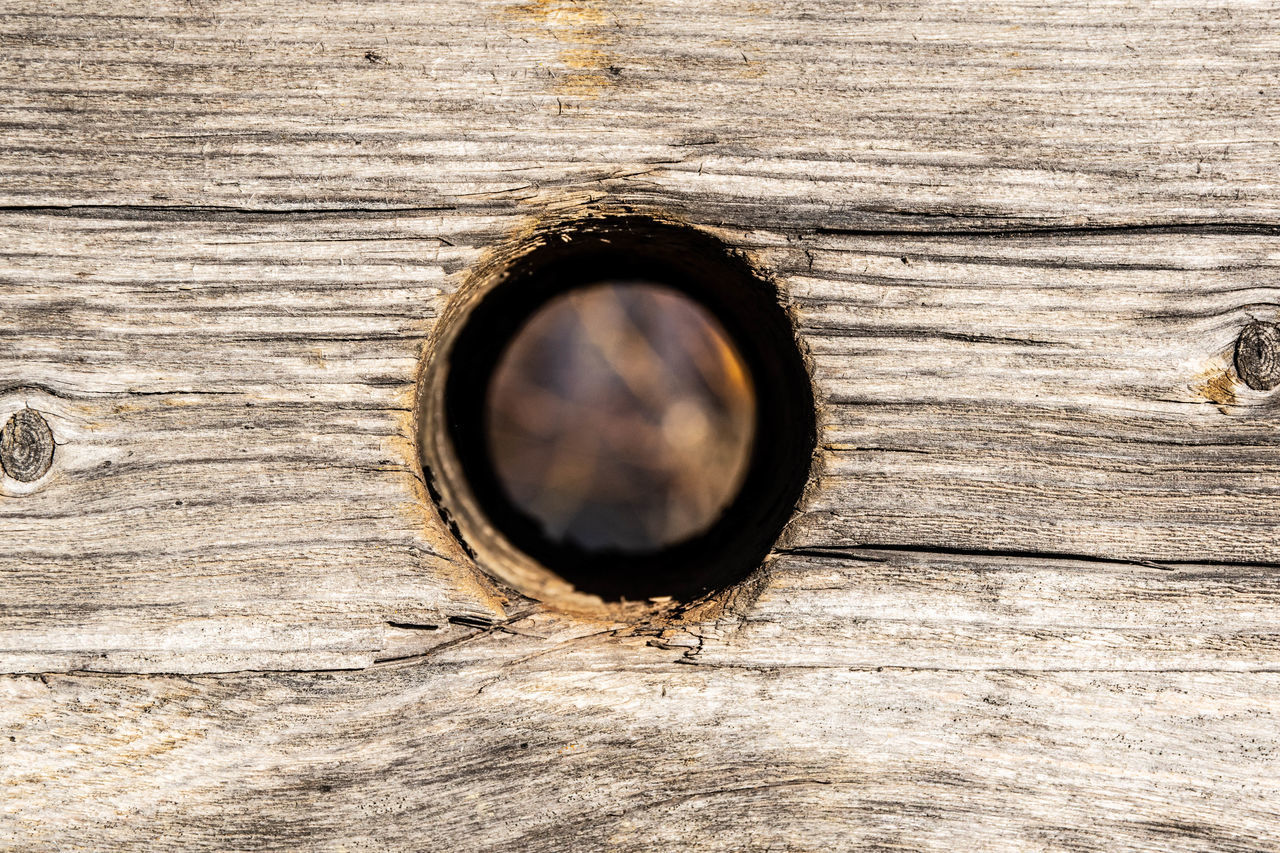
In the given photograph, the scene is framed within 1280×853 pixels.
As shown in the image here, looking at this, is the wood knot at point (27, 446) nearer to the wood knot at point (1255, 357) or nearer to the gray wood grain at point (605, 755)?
the gray wood grain at point (605, 755)

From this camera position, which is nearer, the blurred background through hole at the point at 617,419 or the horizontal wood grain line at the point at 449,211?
the horizontal wood grain line at the point at 449,211

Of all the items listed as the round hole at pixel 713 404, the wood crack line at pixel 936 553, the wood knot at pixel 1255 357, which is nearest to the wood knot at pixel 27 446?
the round hole at pixel 713 404

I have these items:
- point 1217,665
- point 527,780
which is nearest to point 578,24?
point 527,780

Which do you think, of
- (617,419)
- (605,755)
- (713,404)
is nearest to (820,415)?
(605,755)

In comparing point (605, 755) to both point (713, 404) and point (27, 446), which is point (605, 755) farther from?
point (713, 404)

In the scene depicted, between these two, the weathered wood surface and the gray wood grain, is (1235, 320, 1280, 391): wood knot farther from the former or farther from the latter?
the gray wood grain

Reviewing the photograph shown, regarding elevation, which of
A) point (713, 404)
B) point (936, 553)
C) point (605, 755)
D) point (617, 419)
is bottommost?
point (605, 755)

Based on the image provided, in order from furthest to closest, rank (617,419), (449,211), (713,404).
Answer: (617,419), (713,404), (449,211)
